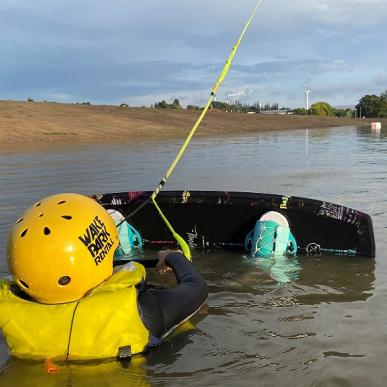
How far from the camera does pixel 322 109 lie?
100 m

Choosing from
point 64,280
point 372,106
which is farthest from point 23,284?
point 372,106

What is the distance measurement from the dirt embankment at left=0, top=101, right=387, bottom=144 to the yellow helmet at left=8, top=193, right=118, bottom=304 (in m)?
26.1

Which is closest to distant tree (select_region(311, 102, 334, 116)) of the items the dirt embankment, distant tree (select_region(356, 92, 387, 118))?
distant tree (select_region(356, 92, 387, 118))

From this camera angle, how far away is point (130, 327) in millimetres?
2969

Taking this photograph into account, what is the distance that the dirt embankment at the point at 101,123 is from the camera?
1221 inches

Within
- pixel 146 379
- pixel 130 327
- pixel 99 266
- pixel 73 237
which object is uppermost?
pixel 73 237

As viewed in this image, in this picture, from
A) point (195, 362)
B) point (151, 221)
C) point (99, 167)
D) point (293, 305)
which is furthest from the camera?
point (99, 167)

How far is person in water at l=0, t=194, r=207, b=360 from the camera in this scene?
2777 millimetres

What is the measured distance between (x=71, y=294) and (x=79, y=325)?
0.54 feet

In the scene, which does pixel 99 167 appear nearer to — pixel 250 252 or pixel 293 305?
pixel 250 252

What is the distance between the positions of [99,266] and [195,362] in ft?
2.80

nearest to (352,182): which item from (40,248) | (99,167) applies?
(99,167)

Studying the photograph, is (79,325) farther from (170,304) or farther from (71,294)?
(170,304)

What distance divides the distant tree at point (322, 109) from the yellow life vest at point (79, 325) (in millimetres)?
92381
